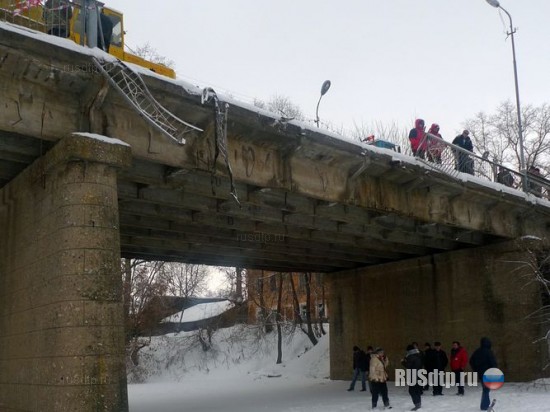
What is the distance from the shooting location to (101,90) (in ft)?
32.0

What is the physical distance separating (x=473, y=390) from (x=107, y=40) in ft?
47.2

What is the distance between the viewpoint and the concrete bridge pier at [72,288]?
28.6 feet

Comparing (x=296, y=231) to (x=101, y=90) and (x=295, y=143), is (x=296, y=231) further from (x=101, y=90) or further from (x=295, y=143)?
(x=101, y=90)

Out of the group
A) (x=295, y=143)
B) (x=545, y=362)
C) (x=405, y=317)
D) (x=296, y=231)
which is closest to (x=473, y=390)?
(x=545, y=362)

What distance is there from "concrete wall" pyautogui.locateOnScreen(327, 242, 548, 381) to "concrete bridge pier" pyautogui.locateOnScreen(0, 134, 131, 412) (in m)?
15.0

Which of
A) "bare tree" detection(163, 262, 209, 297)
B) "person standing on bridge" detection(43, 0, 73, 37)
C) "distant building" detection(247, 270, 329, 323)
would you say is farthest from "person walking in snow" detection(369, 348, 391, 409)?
"bare tree" detection(163, 262, 209, 297)

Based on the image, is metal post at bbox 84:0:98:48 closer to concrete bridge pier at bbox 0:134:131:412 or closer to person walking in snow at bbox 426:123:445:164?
concrete bridge pier at bbox 0:134:131:412

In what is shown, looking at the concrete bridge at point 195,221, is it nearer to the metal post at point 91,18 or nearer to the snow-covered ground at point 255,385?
the metal post at point 91,18

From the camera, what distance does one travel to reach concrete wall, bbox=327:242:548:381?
19.9m

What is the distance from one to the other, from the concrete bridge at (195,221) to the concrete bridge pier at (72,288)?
0.07 feet

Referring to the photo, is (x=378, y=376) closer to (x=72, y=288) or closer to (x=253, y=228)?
Answer: (x=253, y=228)

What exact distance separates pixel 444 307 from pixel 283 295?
22.1 m

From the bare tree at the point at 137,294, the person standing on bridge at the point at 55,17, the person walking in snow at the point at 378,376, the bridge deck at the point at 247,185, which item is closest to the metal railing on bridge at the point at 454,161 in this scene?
the bridge deck at the point at 247,185

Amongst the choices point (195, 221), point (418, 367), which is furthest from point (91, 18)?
point (418, 367)
